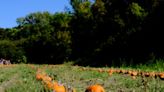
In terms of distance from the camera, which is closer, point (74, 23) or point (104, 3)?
point (104, 3)

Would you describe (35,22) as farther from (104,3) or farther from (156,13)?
(156,13)

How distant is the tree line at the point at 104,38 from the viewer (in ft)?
71.3

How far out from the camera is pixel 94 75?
11516mm

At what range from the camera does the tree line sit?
71.3ft

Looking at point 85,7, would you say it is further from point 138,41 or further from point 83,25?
point 138,41

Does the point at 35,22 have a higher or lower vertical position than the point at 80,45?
higher

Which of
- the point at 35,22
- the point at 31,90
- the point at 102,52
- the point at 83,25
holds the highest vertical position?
the point at 35,22

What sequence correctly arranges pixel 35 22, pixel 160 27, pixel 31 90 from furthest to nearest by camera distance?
pixel 35 22
pixel 160 27
pixel 31 90

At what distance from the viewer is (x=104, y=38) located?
1230 inches

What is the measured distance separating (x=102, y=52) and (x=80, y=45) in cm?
1503

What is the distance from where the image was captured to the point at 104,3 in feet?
114

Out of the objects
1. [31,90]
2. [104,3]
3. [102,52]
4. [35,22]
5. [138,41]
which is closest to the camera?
[31,90]

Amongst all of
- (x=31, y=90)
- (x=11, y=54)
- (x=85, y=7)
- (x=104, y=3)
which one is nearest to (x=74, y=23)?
(x=85, y=7)

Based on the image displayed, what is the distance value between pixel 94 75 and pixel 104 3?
925 inches
